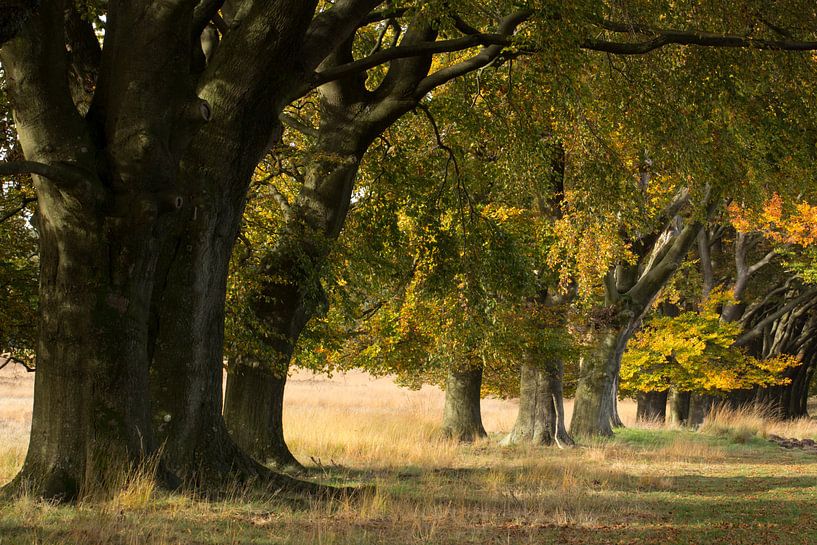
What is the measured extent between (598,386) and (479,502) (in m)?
15.3

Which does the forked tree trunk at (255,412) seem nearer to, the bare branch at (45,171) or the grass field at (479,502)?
the grass field at (479,502)

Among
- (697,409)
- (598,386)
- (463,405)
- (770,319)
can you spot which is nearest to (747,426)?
(697,409)

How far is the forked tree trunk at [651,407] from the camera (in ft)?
121

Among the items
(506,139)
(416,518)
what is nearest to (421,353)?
(506,139)

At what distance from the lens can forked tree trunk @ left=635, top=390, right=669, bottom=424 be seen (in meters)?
36.8

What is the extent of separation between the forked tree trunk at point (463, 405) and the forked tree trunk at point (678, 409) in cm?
1208

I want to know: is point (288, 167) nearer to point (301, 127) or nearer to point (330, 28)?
point (301, 127)

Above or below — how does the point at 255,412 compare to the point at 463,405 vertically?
above

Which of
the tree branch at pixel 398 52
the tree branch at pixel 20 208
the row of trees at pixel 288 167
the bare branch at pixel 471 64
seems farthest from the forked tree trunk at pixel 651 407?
the tree branch at pixel 20 208

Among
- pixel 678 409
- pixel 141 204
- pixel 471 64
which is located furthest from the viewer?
pixel 678 409

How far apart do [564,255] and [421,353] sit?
15.0 ft

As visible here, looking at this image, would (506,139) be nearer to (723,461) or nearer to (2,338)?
(2,338)

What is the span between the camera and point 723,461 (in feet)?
67.9

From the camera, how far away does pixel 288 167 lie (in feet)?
54.6
